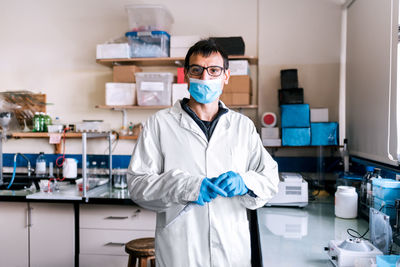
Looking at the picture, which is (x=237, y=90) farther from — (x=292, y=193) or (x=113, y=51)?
(x=113, y=51)

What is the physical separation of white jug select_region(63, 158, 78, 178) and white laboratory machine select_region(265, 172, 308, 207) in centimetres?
178

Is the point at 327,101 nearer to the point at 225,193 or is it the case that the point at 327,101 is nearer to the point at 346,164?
the point at 346,164

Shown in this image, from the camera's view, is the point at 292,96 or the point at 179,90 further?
the point at 179,90

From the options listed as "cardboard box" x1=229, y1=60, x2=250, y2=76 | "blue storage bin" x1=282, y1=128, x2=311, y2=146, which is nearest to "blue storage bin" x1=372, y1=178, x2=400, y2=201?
"blue storage bin" x1=282, y1=128, x2=311, y2=146

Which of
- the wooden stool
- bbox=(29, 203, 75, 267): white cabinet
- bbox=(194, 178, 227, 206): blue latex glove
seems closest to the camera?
bbox=(194, 178, 227, 206): blue latex glove

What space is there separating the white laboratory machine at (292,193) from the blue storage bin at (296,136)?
0.56 metres

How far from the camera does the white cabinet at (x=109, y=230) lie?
262cm

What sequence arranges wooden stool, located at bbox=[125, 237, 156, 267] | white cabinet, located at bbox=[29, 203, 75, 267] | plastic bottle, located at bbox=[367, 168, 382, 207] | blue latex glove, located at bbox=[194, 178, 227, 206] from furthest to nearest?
white cabinet, located at bbox=[29, 203, 75, 267] → wooden stool, located at bbox=[125, 237, 156, 267] → plastic bottle, located at bbox=[367, 168, 382, 207] → blue latex glove, located at bbox=[194, 178, 227, 206]

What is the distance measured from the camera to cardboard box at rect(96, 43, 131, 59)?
309cm

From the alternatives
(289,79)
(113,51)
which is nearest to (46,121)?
(113,51)

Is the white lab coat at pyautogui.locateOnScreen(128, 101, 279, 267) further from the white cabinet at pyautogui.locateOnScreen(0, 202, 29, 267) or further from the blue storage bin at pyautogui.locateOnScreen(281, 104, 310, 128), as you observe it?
the white cabinet at pyautogui.locateOnScreen(0, 202, 29, 267)

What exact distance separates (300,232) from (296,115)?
126 centimetres

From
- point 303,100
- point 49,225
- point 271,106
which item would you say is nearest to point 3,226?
point 49,225

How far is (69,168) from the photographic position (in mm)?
3131
